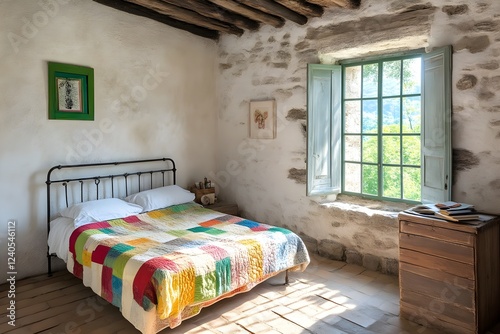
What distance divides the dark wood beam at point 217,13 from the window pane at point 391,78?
1686mm

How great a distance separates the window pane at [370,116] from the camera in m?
4.09

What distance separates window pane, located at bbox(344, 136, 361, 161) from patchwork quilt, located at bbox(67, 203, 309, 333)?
139 cm

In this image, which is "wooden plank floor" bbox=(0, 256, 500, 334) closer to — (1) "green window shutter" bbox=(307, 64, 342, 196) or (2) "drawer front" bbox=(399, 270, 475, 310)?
(2) "drawer front" bbox=(399, 270, 475, 310)

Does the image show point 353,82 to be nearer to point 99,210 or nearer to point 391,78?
point 391,78

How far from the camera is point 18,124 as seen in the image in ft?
11.5

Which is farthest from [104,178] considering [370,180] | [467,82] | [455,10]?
[455,10]

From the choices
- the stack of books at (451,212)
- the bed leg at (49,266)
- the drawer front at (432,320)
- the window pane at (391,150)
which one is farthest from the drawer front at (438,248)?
the bed leg at (49,266)

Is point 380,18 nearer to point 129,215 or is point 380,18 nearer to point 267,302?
point 267,302

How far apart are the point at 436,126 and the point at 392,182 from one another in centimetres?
90

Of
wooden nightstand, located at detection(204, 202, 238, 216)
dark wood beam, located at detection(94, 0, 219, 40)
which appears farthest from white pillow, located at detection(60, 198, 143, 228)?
dark wood beam, located at detection(94, 0, 219, 40)

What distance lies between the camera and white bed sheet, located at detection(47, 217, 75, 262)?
338cm

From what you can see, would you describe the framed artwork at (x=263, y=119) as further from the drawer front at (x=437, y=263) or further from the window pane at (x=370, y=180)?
the drawer front at (x=437, y=263)

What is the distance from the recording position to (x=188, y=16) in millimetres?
4312

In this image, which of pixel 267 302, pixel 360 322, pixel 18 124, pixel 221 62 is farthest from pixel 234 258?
pixel 221 62
